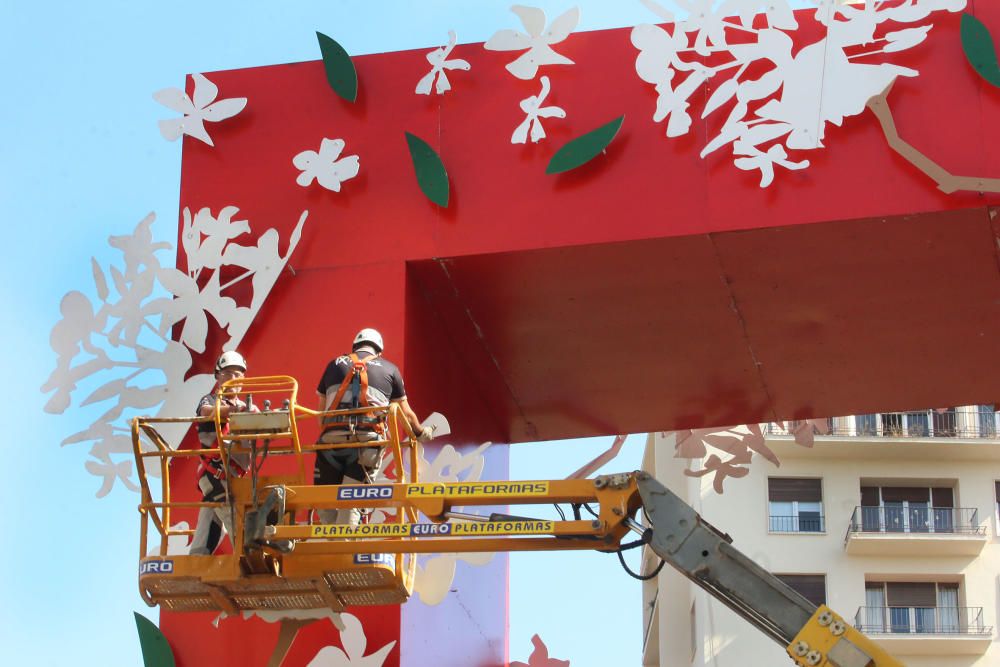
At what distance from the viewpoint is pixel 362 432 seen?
524 inches

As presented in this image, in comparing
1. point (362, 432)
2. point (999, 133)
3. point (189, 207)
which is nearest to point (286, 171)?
point (189, 207)

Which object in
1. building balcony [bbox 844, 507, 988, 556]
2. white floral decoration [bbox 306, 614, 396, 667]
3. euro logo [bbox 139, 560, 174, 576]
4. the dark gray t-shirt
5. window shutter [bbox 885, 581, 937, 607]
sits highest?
building balcony [bbox 844, 507, 988, 556]

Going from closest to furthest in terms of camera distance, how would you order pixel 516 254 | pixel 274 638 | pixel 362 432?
1. pixel 362 432
2. pixel 274 638
3. pixel 516 254

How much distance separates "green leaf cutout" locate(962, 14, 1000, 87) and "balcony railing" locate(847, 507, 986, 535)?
27.5 metres

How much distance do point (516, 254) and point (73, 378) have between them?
177 inches

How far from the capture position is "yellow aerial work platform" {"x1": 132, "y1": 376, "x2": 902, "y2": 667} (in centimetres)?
1195

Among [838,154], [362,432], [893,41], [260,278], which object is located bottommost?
[362,432]

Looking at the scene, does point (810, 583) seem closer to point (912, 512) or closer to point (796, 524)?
point (796, 524)

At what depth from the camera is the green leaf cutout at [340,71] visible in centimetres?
1669

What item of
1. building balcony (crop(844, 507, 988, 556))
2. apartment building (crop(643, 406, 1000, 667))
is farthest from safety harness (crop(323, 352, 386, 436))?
building balcony (crop(844, 507, 988, 556))

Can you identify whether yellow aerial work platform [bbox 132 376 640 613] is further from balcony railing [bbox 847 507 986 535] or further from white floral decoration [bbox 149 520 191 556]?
balcony railing [bbox 847 507 986 535]

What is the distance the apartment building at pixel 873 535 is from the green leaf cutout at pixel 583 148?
2588 cm

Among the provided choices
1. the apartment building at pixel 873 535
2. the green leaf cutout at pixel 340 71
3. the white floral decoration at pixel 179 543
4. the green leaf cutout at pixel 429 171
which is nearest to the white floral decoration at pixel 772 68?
the green leaf cutout at pixel 429 171

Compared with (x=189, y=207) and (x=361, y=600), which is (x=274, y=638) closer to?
(x=361, y=600)
